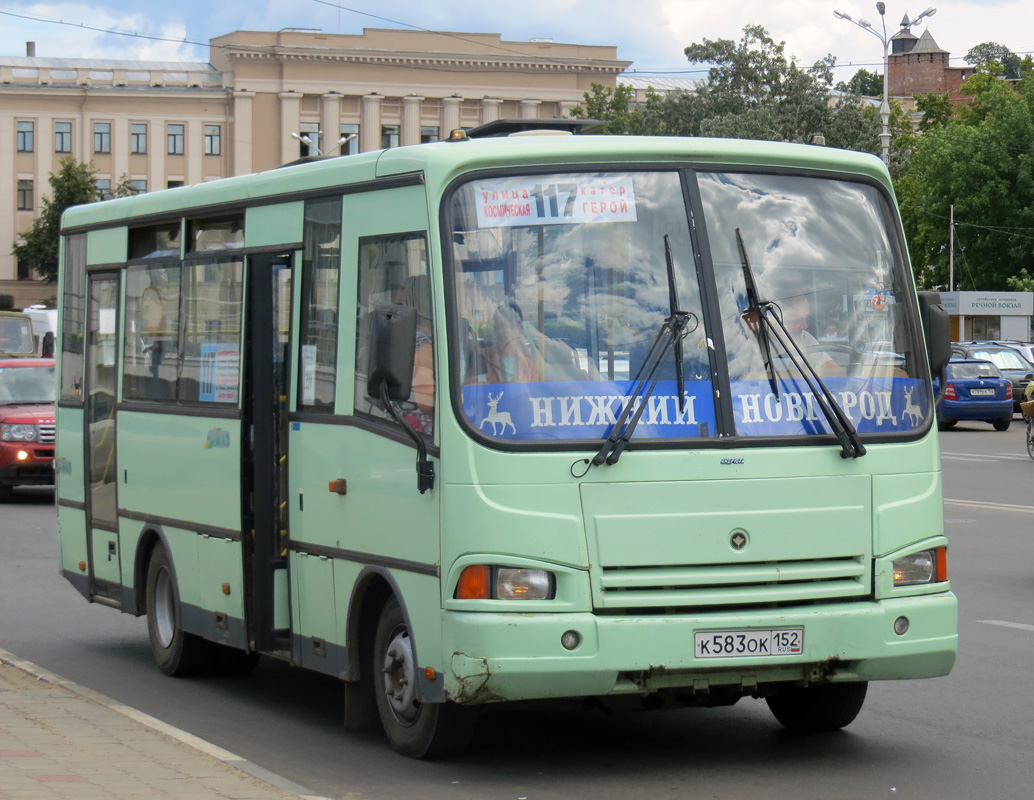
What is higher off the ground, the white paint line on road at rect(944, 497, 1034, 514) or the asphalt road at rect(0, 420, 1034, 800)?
the white paint line on road at rect(944, 497, 1034, 514)

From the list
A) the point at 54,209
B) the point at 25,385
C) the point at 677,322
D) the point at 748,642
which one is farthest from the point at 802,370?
the point at 54,209

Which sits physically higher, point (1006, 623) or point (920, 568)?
point (920, 568)

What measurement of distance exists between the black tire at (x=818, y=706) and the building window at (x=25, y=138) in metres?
98.7

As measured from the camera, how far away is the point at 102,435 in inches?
419

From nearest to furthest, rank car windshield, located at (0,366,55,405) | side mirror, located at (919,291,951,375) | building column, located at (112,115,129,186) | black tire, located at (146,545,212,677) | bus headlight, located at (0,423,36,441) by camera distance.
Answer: side mirror, located at (919,291,951,375) → black tire, located at (146,545,212,677) → bus headlight, located at (0,423,36,441) → car windshield, located at (0,366,55,405) → building column, located at (112,115,129,186)

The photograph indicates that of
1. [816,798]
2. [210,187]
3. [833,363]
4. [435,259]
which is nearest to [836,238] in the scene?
[833,363]

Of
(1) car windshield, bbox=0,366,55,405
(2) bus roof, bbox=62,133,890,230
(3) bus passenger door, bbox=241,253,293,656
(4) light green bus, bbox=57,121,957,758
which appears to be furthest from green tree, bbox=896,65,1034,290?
(4) light green bus, bbox=57,121,957,758

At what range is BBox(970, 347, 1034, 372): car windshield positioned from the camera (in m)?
41.2

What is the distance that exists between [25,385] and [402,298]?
1721 cm

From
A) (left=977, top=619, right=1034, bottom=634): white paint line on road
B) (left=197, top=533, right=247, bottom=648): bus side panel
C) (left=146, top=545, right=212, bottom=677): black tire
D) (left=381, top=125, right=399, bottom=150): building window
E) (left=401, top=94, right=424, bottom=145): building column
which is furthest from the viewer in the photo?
(left=381, top=125, right=399, bottom=150): building window

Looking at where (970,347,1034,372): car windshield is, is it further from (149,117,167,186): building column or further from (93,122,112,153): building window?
(93,122,112,153): building window

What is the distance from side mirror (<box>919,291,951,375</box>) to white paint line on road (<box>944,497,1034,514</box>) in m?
12.2

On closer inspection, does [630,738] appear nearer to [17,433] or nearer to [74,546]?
[74,546]

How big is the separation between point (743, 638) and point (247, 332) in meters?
3.22
